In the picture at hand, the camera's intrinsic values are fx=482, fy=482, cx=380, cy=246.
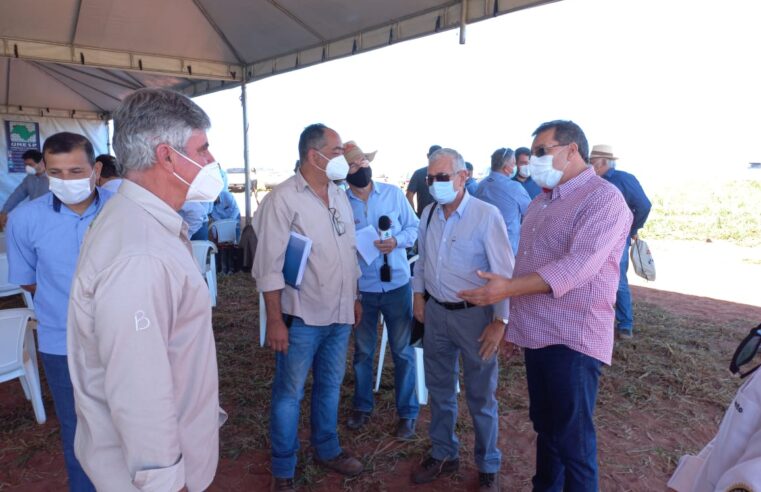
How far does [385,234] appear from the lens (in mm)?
3535

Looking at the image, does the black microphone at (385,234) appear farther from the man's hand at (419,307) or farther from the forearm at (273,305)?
the forearm at (273,305)

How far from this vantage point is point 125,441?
121 cm

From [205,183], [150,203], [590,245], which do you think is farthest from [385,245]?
[150,203]

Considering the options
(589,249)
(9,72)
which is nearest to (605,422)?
(589,249)

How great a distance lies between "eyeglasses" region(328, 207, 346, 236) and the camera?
2.83 meters

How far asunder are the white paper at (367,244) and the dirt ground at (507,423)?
1.36 meters

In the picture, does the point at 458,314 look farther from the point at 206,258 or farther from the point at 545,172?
the point at 206,258

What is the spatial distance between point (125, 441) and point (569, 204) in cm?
197

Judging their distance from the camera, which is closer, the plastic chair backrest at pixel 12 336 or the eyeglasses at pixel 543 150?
the eyeglasses at pixel 543 150

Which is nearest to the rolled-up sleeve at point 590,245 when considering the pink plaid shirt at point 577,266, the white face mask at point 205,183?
the pink plaid shirt at point 577,266

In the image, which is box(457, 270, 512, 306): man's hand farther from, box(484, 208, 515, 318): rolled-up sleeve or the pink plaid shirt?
box(484, 208, 515, 318): rolled-up sleeve

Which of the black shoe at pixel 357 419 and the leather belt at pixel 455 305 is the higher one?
the leather belt at pixel 455 305

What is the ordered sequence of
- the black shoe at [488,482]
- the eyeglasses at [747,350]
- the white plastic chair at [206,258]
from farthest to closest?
the white plastic chair at [206,258]
the black shoe at [488,482]
the eyeglasses at [747,350]

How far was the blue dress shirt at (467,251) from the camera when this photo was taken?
2725 mm
